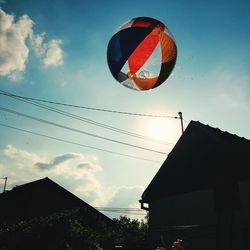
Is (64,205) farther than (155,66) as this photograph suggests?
Yes

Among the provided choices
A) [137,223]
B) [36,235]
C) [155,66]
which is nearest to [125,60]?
[155,66]

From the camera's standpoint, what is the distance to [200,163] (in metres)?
9.55

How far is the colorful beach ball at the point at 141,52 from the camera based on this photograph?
16.1 feet

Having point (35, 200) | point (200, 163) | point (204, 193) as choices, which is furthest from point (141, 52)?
point (35, 200)

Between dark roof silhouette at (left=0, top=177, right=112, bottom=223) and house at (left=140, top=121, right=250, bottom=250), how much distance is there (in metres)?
12.4

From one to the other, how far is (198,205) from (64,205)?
1754cm

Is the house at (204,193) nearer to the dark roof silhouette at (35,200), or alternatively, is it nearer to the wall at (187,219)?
the wall at (187,219)

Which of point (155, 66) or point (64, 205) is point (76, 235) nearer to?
point (155, 66)

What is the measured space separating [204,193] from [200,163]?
45.1 inches

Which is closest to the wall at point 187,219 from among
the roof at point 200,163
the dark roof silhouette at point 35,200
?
the roof at point 200,163

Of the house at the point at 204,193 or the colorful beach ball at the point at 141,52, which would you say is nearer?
the colorful beach ball at the point at 141,52

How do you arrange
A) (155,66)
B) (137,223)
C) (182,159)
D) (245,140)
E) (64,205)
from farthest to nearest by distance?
(64,205) < (137,223) < (182,159) < (245,140) < (155,66)

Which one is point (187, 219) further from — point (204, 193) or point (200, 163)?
point (200, 163)

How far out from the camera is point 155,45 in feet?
16.1
